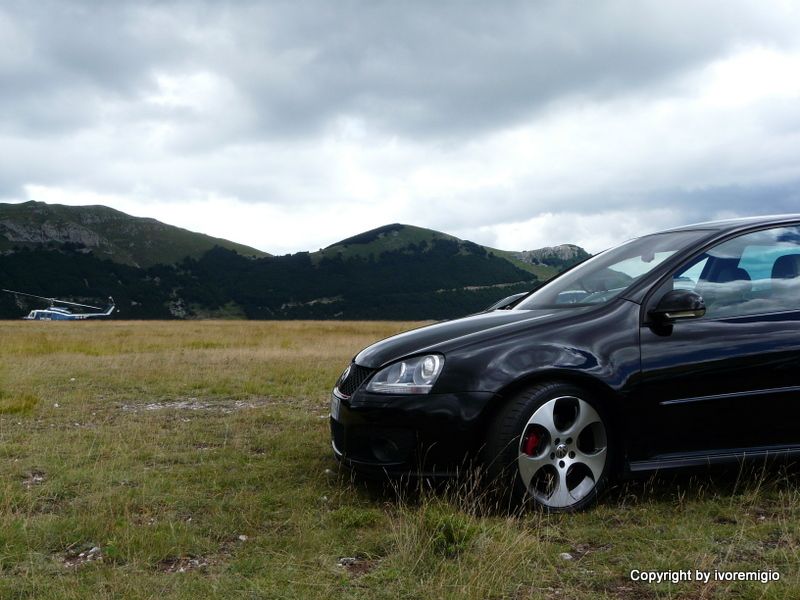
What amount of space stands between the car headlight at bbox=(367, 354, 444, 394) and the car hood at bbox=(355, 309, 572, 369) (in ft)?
0.21

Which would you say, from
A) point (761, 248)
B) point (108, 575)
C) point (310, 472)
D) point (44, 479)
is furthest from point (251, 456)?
point (761, 248)

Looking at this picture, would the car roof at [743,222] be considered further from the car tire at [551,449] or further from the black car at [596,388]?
the car tire at [551,449]

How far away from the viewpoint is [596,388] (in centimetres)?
414

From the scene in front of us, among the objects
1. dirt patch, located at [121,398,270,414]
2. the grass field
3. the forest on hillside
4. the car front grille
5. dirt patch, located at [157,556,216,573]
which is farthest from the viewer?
the forest on hillside

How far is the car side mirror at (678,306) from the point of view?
4121 mm

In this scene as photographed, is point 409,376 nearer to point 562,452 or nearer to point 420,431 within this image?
point 420,431

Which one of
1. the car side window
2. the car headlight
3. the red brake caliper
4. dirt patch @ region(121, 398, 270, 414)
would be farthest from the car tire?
dirt patch @ region(121, 398, 270, 414)

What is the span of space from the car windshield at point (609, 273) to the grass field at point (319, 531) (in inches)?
50.2

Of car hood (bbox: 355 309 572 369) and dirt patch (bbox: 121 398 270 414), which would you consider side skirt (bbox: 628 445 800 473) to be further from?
dirt patch (bbox: 121 398 270 414)

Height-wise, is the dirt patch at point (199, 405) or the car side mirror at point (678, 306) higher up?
the car side mirror at point (678, 306)

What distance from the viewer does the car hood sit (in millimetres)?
4301

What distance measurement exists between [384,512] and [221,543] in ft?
3.21

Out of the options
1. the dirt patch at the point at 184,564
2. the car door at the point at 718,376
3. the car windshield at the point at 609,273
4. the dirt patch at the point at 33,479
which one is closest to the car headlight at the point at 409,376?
the car windshield at the point at 609,273

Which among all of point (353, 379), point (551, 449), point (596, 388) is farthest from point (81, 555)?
point (596, 388)
